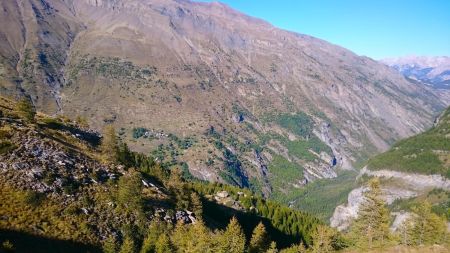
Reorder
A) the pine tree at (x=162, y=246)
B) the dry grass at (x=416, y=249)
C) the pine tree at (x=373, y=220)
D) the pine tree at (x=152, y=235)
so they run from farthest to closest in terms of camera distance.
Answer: the pine tree at (x=373, y=220)
the pine tree at (x=152, y=235)
the pine tree at (x=162, y=246)
the dry grass at (x=416, y=249)

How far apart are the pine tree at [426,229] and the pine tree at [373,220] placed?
873 centimetres

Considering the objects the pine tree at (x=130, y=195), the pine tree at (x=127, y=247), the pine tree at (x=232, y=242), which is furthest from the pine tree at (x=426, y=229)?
the pine tree at (x=130, y=195)

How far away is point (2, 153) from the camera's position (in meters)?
94.1

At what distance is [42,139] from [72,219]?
26.6 m

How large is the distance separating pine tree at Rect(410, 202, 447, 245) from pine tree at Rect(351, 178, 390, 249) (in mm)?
8725

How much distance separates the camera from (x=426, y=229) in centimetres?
10000

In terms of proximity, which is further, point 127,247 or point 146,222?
point 146,222

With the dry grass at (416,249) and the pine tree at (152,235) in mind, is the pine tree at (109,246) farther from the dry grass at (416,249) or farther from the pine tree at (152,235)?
the dry grass at (416,249)

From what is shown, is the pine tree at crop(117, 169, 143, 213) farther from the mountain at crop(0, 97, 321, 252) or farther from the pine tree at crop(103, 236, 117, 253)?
the pine tree at crop(103, 236, 117, 253)

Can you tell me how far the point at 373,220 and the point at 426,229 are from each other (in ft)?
50.6

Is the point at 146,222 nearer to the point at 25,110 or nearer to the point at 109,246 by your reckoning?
the point at 109,246

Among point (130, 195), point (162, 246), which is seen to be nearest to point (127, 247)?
point (162, 246)

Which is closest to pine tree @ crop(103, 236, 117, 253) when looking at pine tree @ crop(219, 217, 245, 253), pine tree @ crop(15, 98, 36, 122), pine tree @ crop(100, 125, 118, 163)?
pine tree @ crop(219, 217, 245, 253)

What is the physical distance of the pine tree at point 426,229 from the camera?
99562 millimetres
